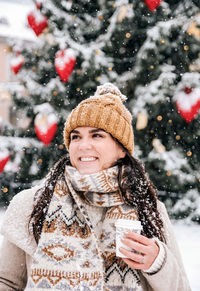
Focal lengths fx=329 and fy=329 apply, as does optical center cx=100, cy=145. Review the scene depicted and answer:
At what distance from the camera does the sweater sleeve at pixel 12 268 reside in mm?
1494

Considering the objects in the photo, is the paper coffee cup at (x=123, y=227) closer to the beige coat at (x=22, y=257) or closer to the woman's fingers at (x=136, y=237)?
the woman's fingers at (x=136, y=237)

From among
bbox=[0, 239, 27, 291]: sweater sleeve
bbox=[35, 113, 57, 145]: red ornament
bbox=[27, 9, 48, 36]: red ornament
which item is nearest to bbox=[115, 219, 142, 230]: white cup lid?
bbox=[0, 239, 27, 291]: sweater sleeve

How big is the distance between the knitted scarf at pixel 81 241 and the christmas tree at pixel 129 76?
9.15 ft

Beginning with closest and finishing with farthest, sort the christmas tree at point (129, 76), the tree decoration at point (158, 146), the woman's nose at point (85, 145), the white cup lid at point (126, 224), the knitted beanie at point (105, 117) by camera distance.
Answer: the white cup lid at point (126, 224) → the woman's nose at point (85, 145) → the knitted beanie at point (105, 117) → the christmas tree at point (129, 76) → the tree decoration at point (158, 146)

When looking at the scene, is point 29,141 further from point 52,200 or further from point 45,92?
point 52,200

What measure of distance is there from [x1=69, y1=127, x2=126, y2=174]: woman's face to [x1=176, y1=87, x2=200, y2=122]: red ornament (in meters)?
2.57

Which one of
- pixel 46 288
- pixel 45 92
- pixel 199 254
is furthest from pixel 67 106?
pixel 46 288

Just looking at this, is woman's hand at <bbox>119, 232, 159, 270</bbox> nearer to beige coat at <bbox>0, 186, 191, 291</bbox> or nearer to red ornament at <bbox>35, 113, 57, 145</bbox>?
beige coat at <bbox>0, 186, 191, 291</bbox>

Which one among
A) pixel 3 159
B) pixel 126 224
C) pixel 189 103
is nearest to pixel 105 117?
pixel 126 224

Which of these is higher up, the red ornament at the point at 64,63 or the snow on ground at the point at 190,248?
the red ornament at the point at 64,63

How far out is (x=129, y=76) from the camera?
4699mm

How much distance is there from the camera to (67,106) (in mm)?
4625

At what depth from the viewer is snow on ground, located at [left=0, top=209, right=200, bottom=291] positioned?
3574 mm

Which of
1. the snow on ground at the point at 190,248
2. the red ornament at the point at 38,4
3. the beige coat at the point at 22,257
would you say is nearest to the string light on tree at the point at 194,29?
the red ornament at the point at 38,4
